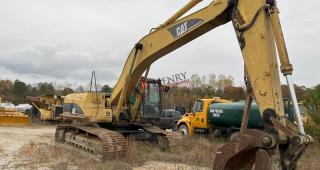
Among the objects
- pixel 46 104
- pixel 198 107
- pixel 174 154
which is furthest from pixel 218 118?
pixel 46 104

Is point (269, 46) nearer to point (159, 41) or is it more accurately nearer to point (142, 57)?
point (159, 41)

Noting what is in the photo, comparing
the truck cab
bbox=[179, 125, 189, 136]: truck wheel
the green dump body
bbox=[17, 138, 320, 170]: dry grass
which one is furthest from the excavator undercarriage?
bbox=[179, 125, 189, 136]: truck wheel

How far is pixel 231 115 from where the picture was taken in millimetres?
16156

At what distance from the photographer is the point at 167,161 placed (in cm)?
1072

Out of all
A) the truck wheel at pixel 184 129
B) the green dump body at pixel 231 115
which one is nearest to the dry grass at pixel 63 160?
the green dump body at pixel 231 115

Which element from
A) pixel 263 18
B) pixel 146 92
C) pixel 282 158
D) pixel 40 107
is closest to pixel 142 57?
pixel 146 92

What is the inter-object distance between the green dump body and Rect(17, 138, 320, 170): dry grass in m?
2.52

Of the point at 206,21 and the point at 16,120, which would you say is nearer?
the point at 206,21

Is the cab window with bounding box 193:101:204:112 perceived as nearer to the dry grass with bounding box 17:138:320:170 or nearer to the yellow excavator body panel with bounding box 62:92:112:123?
the dry grass with bounding box 17:138:320:170

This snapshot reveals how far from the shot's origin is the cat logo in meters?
8.77

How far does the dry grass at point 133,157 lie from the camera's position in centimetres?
973

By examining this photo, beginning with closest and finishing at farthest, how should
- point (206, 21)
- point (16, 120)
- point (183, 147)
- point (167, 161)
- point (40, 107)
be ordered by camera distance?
point (206, 21) < point (167, 161) < point (183, 147) < point (16, 120) < point (40, 107)

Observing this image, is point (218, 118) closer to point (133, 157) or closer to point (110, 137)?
point (133, 157)

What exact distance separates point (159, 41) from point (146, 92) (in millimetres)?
3307
